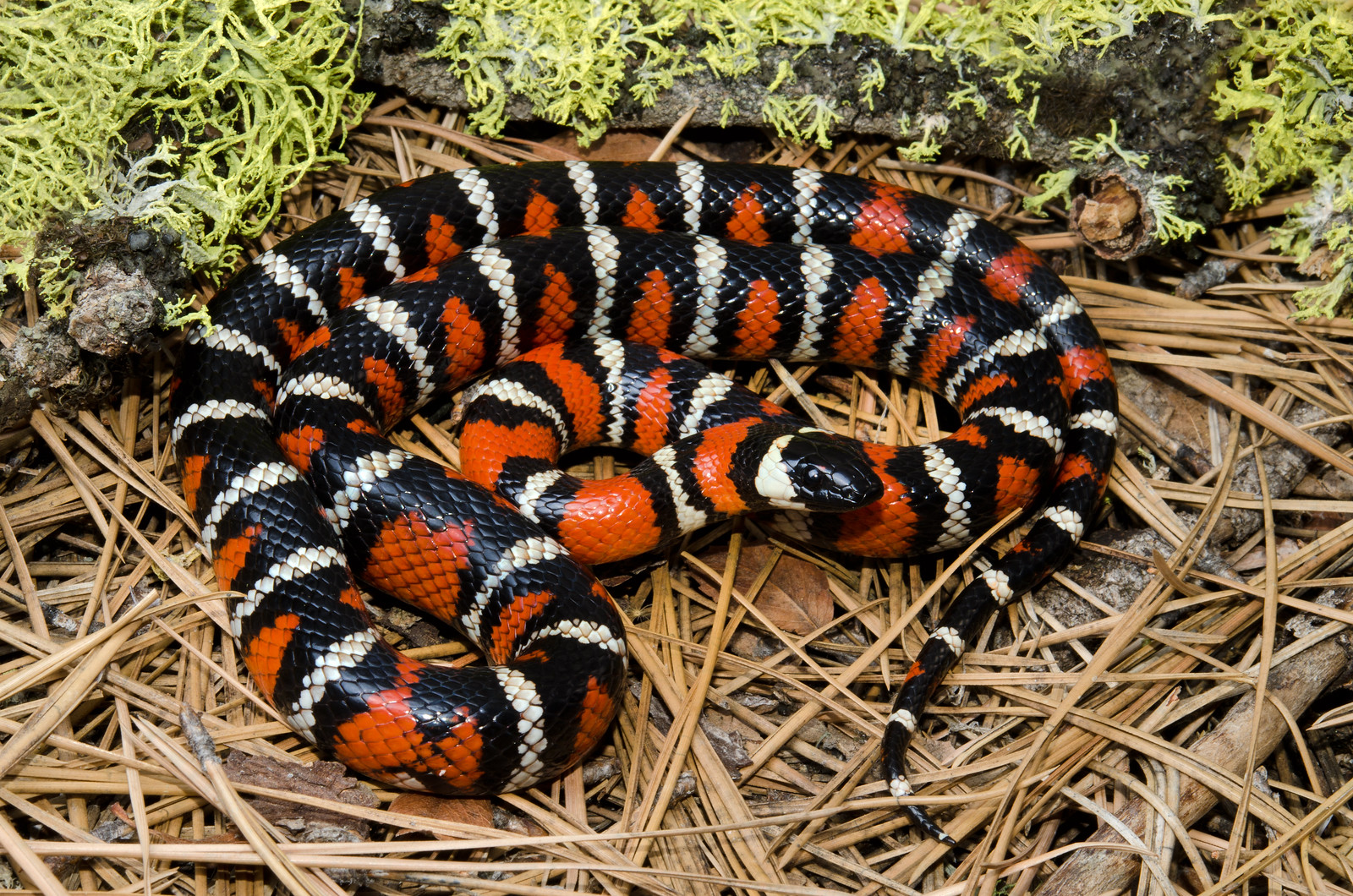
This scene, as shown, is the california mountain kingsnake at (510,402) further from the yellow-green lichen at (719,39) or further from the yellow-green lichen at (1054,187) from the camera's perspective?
the yellow-green lichen at (719,39)

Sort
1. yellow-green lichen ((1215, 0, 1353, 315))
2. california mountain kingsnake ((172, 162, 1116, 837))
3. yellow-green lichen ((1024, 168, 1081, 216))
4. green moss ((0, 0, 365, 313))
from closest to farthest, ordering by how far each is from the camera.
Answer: california mountain kingsnake ((172, 162, 1116, 837)) < green moss ((0, 0, 365, 313)) < yellow-green lichen ((1215, 0, 1353, 315)) < yellow-green lichen ((1024, 168, 1081, 216))

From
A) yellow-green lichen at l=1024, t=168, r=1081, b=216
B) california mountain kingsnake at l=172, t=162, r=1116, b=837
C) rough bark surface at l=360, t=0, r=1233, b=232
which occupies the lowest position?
california mountain kingsnake at l=172, t=162, r=1116, b=837

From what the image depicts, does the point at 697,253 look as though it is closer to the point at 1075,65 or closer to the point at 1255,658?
the point at 1075,65

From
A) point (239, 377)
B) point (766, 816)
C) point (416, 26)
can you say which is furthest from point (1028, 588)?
point (416, 26)

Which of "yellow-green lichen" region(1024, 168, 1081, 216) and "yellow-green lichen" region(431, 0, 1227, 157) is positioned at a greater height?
"yellow-green lichen" region(431, 0, 1227, 157)

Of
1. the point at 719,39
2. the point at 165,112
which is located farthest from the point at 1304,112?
the point at 165,112

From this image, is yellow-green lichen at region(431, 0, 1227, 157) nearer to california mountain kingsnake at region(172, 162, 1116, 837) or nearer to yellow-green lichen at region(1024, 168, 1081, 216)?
yellow-green lichen at region(1024, 168, 1081, 216)

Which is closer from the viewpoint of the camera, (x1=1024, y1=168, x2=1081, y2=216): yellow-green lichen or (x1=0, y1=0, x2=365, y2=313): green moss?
(x1=0, y1=0, x2=365, y2=313): green moss

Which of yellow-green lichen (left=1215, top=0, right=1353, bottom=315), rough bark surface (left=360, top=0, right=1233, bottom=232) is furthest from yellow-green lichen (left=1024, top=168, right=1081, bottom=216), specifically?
yellow-green lichen (left=1215, top=0, right=1353, bottom=315)
